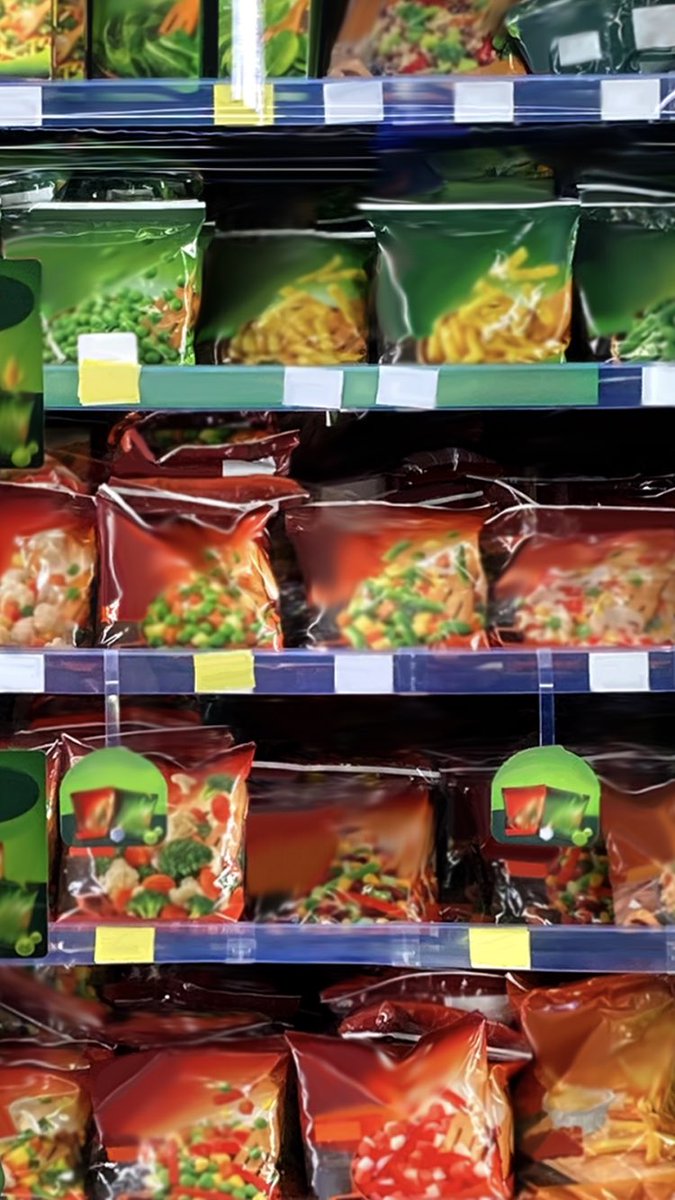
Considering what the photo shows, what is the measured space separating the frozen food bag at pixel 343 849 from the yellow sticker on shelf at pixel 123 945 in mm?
199

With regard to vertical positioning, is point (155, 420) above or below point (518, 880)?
above

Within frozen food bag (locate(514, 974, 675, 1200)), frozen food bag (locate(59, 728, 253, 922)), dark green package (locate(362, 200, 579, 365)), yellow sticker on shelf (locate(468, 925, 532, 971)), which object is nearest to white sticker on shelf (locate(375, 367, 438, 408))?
→ dark green package (locate(362, 200, 579, 365))

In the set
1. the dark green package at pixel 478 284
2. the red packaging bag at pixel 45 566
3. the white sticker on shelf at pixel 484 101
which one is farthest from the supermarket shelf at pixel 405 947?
the white sticker on shelf at pixel 484 101

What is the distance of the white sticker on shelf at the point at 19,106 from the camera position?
1.82m

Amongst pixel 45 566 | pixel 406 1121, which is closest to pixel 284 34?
pixel 45 566

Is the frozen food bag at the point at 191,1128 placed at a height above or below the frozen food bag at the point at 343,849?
below

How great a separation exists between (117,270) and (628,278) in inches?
29.4

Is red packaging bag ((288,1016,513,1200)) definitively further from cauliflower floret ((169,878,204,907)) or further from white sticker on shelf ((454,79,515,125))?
white sticker on shelf ((454,79,515,125))

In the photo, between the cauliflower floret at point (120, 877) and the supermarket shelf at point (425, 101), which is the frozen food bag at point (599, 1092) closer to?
the cauliflower floret at point (120, 877)

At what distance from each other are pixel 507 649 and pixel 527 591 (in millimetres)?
129

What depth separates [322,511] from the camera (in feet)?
6.95

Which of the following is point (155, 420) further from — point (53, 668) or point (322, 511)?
point (53, 668)

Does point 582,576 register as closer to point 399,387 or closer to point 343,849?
point 399,387

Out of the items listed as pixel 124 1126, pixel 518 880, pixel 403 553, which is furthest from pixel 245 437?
pixel 124 1126
